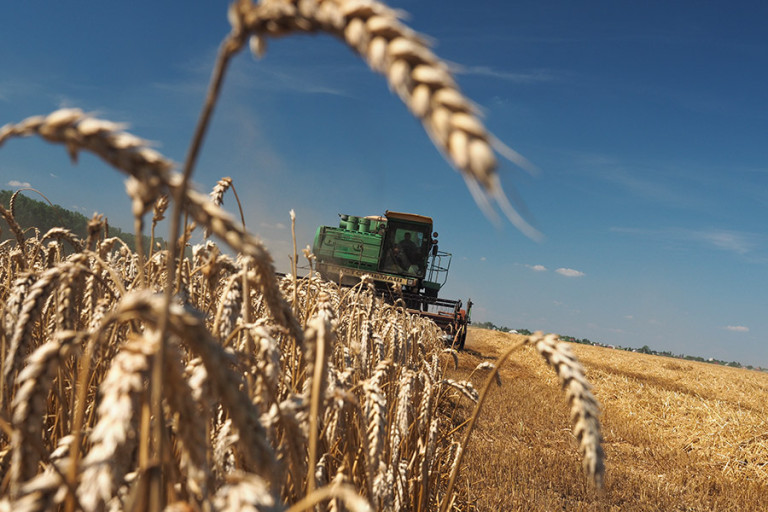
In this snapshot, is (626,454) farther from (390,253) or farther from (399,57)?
(390,253)

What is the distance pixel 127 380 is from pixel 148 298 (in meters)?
0.12

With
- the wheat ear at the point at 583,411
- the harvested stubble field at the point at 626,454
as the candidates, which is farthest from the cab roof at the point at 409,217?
the wheat ear at the point at 583,411

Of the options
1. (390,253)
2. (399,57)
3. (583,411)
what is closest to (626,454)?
(583,411)

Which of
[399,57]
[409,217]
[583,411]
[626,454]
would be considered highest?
[409,217]

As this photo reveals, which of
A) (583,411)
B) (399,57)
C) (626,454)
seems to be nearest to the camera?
(399,57)

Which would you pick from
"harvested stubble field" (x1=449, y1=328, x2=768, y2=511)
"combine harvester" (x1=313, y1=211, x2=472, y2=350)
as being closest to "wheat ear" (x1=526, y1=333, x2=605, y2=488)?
"harvested stubble field" (x1=449, y1=328, x2=768, y2=511)

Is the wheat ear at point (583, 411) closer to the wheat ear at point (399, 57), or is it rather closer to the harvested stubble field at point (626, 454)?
the wheat ear at point (399, 57)

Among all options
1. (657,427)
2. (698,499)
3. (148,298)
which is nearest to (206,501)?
(148,298)

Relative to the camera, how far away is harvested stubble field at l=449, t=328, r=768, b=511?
4734mm

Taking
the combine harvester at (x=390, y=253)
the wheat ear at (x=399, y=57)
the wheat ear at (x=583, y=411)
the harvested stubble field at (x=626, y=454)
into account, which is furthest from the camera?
the combine harvester at (x=390, y=253)

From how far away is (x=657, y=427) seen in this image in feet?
28.1

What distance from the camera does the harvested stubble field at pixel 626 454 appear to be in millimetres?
4734

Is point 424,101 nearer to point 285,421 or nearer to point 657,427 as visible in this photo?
point 285,421

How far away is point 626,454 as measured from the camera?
6.89 m
